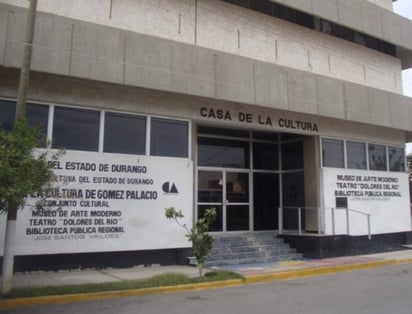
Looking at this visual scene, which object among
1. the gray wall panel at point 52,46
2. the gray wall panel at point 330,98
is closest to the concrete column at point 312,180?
the gray wall panel at point 330,98

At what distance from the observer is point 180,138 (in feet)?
45.0

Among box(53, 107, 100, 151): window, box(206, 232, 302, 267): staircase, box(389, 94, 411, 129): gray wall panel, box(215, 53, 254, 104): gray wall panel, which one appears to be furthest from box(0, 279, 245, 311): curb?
box(389, 94, 411, 129): gray wall panel

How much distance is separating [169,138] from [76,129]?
284 cm

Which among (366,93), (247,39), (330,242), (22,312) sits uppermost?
(247,39)

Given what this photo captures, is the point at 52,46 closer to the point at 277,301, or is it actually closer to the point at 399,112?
the point at 277,301

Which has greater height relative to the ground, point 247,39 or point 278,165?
point 247,39

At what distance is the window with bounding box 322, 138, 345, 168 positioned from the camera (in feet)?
56.6

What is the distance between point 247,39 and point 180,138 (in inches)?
186

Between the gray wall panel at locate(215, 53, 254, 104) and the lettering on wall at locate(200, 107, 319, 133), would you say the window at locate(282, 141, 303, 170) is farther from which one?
the gray wall panel at locate(215, 53, 254, 104)

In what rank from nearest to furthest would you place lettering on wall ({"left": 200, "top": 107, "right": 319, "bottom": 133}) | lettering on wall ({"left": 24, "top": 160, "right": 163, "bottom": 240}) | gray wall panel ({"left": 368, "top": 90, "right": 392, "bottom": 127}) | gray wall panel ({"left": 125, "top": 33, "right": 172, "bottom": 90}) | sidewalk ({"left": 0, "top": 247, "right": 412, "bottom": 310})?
sidewalk ({"left": 0, "top": 247, "right": 412, "bottom": 310}) → lettering on wall ({"left": 24, "top": 160, "right": 163, "bottom": 240}) → gray wall panel ({"left": 125, "top": 33, "right": 172, "bottom": 90}) → lettering on wall ({"left": 200, "top": 107, "right": 319, "bottom": 133}) → gray wall panel ({"left": 368, "top": 90, "right": 392, "bottom": 127})

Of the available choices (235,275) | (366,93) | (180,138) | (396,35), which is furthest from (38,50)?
(396,35)

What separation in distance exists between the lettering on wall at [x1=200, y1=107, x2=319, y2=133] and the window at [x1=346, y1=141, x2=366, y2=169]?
6.88ft

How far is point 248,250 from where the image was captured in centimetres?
1501

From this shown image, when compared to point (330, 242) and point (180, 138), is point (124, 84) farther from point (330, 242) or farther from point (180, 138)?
point (330, 242)
